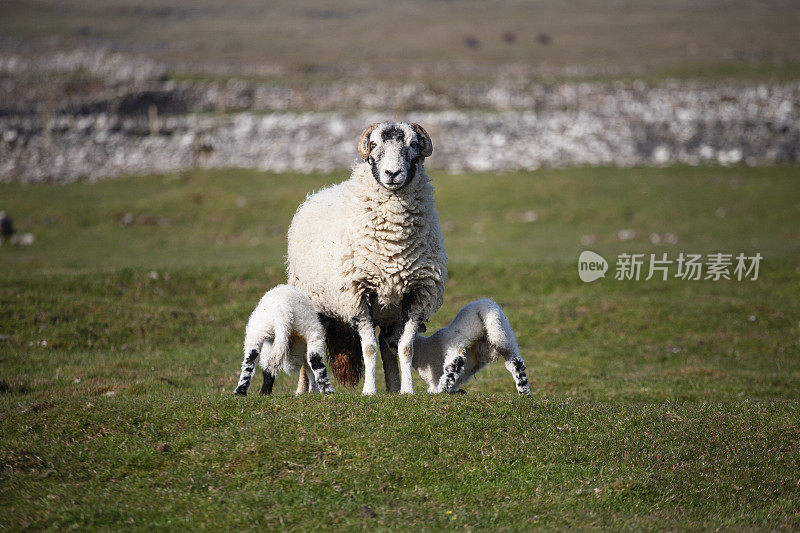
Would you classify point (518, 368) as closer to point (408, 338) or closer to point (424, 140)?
point (408, 338)

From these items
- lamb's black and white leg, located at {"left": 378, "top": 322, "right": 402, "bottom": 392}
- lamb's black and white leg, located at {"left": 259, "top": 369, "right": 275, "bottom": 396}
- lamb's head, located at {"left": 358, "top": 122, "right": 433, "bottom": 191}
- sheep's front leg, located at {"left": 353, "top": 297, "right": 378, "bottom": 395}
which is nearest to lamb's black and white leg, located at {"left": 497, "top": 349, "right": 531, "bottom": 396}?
lamb's black and white leg, located at {"left": 378, "top": 322, "right": 402, "bottom": 392}

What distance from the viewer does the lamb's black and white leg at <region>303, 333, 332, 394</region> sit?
877cm

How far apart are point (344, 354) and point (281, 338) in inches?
64.1

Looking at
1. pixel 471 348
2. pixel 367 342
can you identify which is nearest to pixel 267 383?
pixel 367 342

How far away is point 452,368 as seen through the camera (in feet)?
29.5

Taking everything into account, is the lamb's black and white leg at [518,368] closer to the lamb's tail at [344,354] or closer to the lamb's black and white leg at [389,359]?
the lamb's black and white leg at [389,359]

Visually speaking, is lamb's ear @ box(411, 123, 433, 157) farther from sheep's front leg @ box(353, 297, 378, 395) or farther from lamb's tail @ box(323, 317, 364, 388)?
lamb's tail @ box(323, 317, 364, 388)

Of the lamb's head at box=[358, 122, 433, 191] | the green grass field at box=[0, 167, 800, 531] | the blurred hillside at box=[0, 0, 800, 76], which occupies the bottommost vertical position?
the green grass field at box=[0, 167, 800, 531]

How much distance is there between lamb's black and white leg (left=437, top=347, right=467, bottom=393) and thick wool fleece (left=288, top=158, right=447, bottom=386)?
55 centimetres

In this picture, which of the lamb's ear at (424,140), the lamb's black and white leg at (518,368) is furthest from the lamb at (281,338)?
the lamb's ear at (424,140)

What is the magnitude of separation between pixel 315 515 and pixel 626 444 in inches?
130

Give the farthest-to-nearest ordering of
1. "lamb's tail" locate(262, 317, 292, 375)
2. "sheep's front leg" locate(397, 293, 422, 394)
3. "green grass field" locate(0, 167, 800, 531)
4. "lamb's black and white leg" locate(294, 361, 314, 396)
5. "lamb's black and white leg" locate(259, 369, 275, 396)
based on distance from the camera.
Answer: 1. "lamb's black and white leg" locate(294, 361, 314, 396)
2. "lamb's black and white leg" locate(259, 369, 275, 396)
3. "sheep's front leg" locate(397, 293, 422, 394)
4. "lamb's tail" locate(262, 317, 292, 375)
5. "green grass field" locate(0, 167, 800, 531)

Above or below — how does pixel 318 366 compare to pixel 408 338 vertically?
below

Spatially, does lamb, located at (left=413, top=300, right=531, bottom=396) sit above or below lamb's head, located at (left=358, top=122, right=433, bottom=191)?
below
